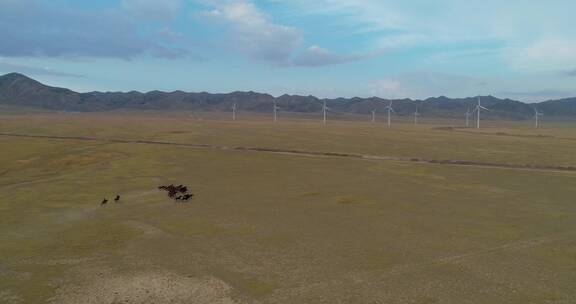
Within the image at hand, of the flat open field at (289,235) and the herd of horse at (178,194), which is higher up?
the herd of horse at (178,194)

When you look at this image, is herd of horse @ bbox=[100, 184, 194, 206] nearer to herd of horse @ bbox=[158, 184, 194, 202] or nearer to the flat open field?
herd of horse @ bbox=[158, 184, 194, 202]

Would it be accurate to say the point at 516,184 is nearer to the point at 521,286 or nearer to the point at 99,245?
the point at 521,286

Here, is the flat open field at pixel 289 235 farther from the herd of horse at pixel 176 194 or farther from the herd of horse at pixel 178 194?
the herd of horse at pixel 178 194

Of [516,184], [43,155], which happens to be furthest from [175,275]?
[43,155]

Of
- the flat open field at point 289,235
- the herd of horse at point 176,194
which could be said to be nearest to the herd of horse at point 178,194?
the herd of horse at point 176,194

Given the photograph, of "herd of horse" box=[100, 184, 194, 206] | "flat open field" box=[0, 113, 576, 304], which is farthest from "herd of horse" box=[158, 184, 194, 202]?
"flat open field" box=[0, 113, 576, 304]

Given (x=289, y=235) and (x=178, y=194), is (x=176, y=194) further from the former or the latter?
(x=289, y=235)

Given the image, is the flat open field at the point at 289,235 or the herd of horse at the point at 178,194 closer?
the flat open field at the point at 289,235

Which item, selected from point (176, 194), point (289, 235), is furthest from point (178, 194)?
point (289, 235)
